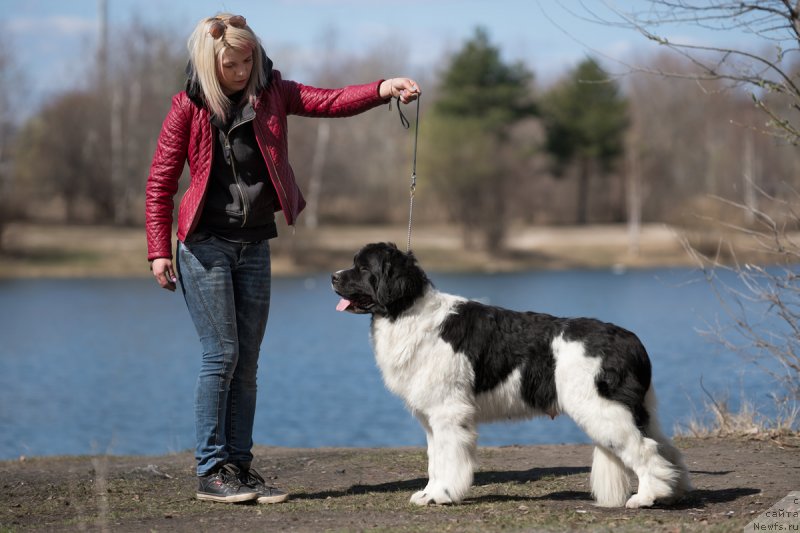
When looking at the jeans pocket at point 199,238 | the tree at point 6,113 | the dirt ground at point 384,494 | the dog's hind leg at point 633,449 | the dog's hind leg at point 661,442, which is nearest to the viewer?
the dirt ground at point 384,494

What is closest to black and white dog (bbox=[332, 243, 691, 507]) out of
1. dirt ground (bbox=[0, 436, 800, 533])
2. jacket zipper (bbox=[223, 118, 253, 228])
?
dirt ground (bbox=[0, 436, 800, 533])

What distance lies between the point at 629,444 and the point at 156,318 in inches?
1098

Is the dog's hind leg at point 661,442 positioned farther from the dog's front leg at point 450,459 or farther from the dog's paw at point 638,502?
the dog's front leg at point 450,459

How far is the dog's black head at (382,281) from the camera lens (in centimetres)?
596

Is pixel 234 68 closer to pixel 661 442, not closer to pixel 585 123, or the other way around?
pixel 661 442

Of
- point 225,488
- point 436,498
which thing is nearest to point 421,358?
point 436,498

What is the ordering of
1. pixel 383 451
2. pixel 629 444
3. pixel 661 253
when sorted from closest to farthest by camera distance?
pixel 629 444
pixel 383 451
pixel 661 253

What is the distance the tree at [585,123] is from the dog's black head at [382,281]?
60.9 m

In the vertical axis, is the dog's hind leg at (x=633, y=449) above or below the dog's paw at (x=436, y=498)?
above

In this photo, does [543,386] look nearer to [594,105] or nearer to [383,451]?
[383,451]

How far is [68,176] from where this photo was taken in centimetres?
5741

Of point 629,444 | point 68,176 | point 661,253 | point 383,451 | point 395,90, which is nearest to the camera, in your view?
point 629,444

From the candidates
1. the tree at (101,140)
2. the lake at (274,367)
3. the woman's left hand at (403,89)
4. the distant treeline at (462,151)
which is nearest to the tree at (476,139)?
the distant treeline at (462,151)

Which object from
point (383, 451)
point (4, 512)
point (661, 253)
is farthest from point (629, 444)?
point (661, 253)
